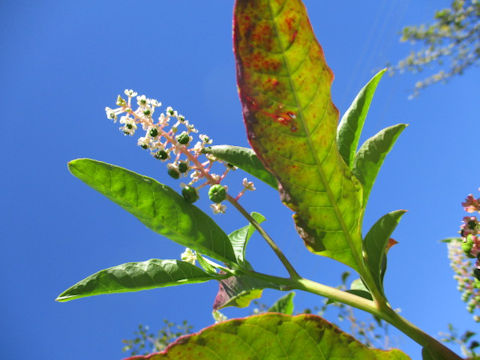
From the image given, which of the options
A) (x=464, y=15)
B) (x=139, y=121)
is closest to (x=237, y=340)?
(x=139, y=121)

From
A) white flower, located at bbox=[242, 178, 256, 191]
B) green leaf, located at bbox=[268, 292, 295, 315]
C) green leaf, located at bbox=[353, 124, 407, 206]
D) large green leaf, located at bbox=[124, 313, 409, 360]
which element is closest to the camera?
large green leaf, located at bbox=[124, 313, 409, 360]

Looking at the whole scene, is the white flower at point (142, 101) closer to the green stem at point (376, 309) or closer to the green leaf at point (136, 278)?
the green leaf at point (136, 278)

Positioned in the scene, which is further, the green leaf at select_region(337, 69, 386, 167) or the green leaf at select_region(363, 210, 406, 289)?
the green leaf at select_region(337, 69, 386, 167)

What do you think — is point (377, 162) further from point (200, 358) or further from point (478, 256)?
point (200, 358)

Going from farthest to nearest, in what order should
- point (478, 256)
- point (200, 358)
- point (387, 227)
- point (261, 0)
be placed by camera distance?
point (478, 256) < point (387, 227) < point (261, 0) < point (200, 358)

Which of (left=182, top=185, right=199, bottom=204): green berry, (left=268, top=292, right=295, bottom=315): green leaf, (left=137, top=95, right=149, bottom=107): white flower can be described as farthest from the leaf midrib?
(left=137, top=95, right=149, bottom=107): white flower

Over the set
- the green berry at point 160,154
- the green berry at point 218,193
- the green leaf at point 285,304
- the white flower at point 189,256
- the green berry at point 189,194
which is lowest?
the green leaf at point 285,304

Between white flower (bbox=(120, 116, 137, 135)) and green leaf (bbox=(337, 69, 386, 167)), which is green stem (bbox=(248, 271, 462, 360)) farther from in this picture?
white flower (bbox=(120, 116, 137, 135))

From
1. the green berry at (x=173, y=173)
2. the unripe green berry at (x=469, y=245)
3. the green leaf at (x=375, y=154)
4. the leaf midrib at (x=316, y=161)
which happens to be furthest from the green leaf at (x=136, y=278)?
the unripe green berry at (x=469, y=245)
